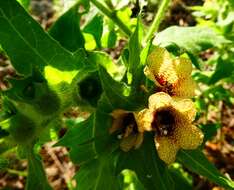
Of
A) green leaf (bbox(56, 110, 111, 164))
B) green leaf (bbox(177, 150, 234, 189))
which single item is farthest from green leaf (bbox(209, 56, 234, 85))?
green leaf (bbox(56, 110, 111, 164))

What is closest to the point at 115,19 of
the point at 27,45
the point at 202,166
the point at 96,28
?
the point at 96,28

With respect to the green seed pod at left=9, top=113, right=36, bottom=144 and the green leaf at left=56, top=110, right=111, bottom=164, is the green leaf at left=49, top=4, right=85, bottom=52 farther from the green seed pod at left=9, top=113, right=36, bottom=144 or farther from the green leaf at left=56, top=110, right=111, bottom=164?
the green seed pod at left=9, top=113, right=36, bottom=144

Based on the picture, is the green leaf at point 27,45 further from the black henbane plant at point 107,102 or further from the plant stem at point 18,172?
the plant stem at point 18,172

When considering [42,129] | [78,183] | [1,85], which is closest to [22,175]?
[1,85]

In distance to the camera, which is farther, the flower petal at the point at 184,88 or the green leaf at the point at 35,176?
the green leaf at the point at 35,176

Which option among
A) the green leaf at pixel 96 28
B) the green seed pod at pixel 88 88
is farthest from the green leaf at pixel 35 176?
the green leaf at pixel 96 28

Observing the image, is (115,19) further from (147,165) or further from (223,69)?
(147,165)
